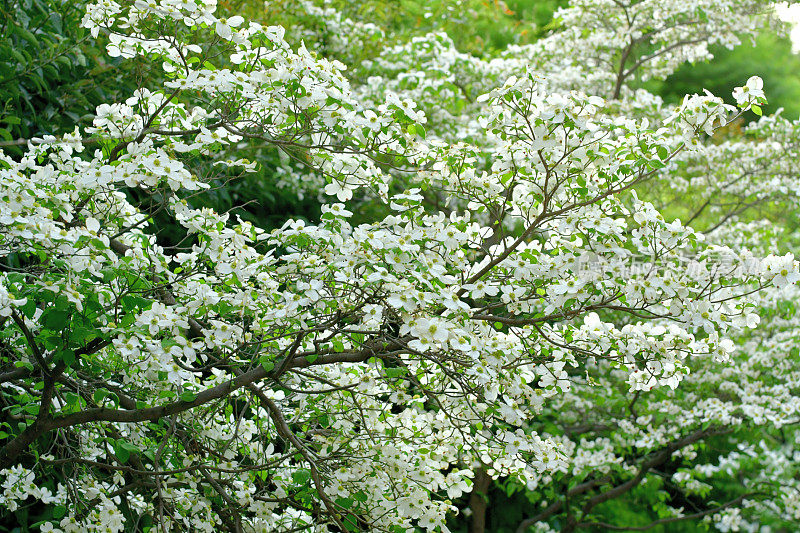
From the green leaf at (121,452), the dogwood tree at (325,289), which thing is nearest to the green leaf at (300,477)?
the dogwood tree at (325,289)

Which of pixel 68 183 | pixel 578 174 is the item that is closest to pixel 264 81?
pixel 68 183

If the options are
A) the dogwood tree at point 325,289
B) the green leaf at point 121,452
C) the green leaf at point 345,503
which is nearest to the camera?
the dogwood tree at point 325,289

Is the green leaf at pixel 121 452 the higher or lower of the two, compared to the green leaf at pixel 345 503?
higher

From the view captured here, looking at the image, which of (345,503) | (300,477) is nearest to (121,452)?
(300,477)

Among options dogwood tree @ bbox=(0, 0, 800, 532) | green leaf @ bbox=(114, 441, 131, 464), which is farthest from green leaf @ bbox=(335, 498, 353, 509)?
green leaf @ bbox=(114, 441, 131, 464)

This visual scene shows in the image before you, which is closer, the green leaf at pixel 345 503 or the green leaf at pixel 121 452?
the green leaf at pixel 121 452

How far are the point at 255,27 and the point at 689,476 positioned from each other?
3740mm

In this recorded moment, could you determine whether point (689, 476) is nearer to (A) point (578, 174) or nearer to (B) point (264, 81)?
(A) point (578, 174)

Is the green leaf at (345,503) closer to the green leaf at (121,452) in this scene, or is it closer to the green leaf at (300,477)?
the green leaf at (300,477)

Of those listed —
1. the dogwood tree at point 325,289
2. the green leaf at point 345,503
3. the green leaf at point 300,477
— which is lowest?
the green leaf at point 345,503

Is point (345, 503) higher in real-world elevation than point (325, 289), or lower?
lower

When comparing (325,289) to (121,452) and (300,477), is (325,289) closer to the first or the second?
(300,477)

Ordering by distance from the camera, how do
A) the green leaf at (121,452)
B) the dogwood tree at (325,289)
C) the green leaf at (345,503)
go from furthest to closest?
the green leaf at (345,503), the green leaf at (121,452), the dogwood tree at (325,289)

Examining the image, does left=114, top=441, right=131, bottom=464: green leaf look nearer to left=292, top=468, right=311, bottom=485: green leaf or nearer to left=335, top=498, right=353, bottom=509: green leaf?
left=292, top=468, right=311, bottom=485: green leaf
